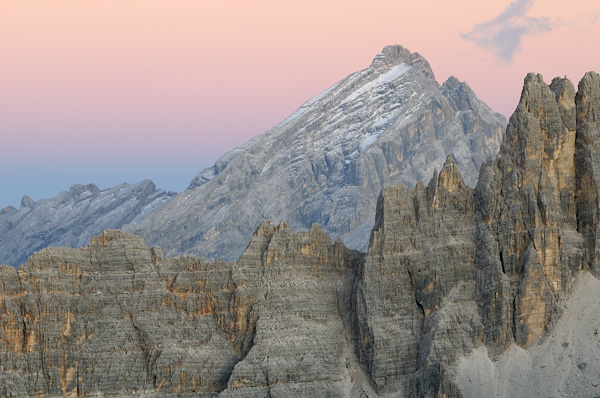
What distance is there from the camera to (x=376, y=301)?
605ft

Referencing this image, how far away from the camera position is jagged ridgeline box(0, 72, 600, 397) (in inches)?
7087

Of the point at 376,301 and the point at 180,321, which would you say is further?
the point at 180,321

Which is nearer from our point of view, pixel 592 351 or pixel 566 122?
pixel 592 351

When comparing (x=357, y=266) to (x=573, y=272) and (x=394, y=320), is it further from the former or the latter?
(x=573, y=272)

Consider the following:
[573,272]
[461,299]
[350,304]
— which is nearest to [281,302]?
[350,304]

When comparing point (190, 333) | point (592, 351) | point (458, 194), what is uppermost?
point (458, 194)

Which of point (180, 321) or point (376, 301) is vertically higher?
point (180, 321)

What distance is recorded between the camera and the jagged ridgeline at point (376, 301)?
180 metres

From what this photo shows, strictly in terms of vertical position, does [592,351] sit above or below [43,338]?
below

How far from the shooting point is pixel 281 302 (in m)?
187

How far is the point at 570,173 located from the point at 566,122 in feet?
22.4

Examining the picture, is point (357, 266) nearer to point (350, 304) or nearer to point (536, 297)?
point (350, 304)

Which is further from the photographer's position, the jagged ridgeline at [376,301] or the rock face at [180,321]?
the rock face at [180,321]

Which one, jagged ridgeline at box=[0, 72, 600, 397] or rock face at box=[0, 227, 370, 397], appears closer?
jagged ridgeline at box=[0, 72, 600, 397]
